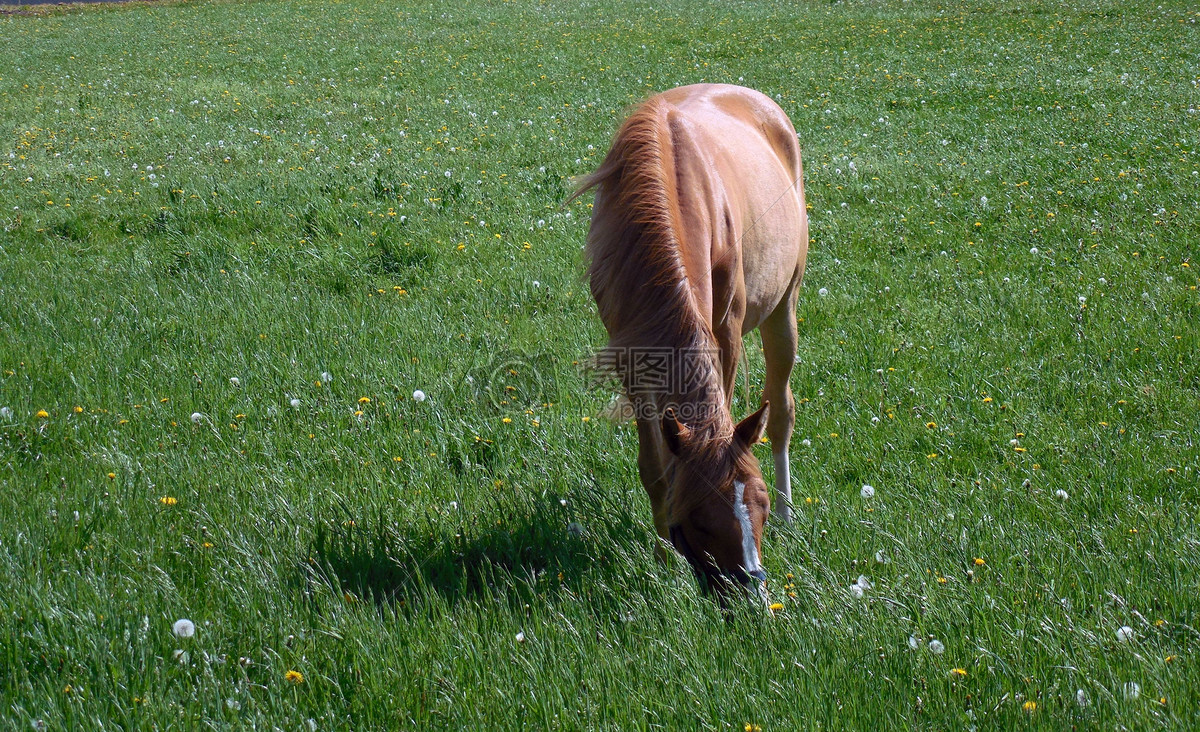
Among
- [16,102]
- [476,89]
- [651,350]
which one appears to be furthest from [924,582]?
[16,102]

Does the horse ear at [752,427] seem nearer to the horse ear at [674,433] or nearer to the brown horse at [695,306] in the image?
the brown horse at [695,306]

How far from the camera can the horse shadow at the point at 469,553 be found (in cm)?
316

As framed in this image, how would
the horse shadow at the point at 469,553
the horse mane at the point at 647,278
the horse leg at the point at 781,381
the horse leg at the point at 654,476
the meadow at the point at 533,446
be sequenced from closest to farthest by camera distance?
the meadow at the point at 533,446
the horse mane at the point at 647,278
the horse shadow at the point at 469,553
the horse leg at the point at 654,476
the horse leg at the point at 781,381

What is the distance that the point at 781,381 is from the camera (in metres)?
4.57

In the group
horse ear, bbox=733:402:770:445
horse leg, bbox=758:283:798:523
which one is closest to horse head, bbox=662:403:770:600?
horse ear, bbox=733:402:770:445

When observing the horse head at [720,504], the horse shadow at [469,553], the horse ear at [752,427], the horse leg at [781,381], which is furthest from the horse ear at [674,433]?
the horse leg at [781,381]

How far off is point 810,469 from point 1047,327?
7.61 ft

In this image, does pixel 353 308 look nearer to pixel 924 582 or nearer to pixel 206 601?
pixel 206 601

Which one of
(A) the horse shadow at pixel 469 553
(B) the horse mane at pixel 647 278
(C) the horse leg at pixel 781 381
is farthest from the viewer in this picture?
(C) the horse leg at pixel 781 381

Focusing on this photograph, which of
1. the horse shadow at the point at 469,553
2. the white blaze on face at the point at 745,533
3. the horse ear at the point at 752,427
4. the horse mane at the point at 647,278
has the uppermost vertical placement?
the horse mane at the point at 647,278

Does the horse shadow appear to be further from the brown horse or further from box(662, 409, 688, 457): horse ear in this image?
box(662, 409, 688, 457): horse ear

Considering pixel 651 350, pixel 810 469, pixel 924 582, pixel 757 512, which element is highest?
pixel 651 350

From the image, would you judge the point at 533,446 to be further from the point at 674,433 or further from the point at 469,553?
the point at 674,433

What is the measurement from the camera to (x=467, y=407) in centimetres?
471
